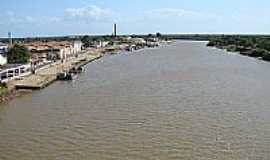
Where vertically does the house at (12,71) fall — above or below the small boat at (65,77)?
above

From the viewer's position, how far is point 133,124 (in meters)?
8.74

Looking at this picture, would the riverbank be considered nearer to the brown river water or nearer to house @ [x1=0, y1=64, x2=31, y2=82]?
house @ [x1=0, y1=64, x2=31, y2=82]

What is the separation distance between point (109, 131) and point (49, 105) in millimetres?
3278

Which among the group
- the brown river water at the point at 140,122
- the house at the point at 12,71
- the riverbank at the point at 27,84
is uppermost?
the house at the point at 12,71

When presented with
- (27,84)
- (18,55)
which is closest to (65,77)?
(27,84)

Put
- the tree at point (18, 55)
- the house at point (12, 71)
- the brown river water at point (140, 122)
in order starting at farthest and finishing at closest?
the tree at point (18, 55), the house at point (12, 71), the brown river water at point (140, 122)

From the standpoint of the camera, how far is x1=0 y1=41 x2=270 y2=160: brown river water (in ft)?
23.0

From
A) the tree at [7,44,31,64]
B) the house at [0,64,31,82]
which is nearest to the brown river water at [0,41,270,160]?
the house at [0,64,31,82]

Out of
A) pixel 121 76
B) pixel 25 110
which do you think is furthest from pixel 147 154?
pixel 121 76

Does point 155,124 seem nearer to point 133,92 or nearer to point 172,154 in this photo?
point 172,154

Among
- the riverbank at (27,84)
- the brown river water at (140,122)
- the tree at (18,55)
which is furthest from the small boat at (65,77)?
the tree at (18,55)

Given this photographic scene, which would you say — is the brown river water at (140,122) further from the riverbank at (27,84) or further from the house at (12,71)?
the house at (12,71)

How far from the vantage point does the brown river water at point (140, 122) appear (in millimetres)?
7008

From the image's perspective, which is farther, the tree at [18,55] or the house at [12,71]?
the tree at [18,55]
